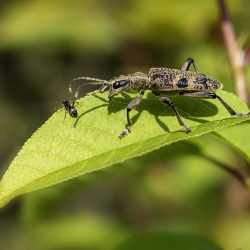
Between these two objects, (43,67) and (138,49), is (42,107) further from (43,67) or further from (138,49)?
(138,49)

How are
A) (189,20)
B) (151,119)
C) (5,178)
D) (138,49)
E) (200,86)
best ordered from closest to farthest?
(5,178) → (151,119) → (200,86) → (189,20) → (138,49)

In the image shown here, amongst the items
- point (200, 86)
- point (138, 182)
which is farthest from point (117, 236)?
point (200, 86)

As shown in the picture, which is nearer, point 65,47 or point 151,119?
point 151,119

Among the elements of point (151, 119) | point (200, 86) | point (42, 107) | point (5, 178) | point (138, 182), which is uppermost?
point (42, 107)

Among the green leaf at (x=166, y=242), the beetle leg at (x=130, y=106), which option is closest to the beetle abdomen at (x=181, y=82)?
the beetle leg at (x=130, y=106)

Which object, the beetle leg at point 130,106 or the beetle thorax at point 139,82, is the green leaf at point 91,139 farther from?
the beetle thorax at point 139,82

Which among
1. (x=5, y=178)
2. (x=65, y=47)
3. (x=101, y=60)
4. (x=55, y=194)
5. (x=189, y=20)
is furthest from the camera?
(x=101, y=60)

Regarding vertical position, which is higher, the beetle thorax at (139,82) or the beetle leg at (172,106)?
the beetle thorax at (139,82)
